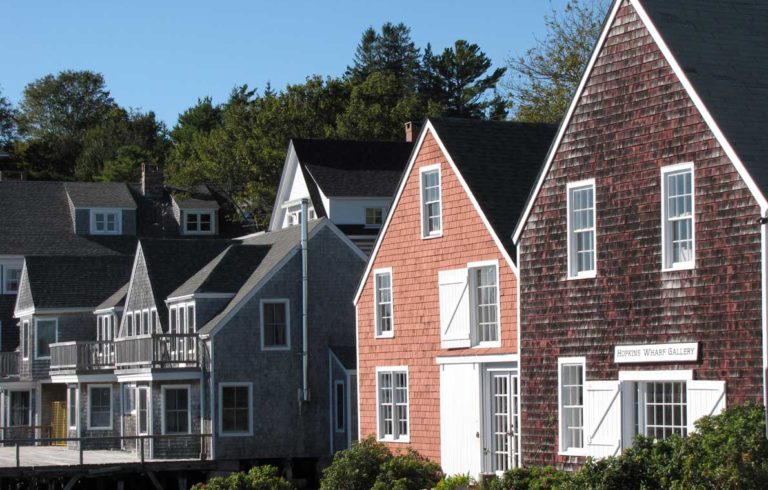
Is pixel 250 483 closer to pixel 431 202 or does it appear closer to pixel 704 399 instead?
pixel 431 202

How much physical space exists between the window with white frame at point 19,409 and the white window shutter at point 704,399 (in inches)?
1790

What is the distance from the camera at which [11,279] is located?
73.6 metres

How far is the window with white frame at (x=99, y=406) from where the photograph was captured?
192 feet

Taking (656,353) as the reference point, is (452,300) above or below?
above

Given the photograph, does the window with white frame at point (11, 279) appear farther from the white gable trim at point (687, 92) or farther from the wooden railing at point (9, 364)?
the white gable trim at point (687, 92)

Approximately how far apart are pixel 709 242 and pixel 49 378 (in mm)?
43493

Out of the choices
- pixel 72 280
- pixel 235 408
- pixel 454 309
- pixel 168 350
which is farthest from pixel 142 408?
pixel 454 309

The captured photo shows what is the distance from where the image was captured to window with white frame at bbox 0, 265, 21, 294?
7275 cm

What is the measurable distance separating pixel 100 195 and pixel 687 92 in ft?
190

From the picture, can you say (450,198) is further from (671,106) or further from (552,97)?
(552,97)

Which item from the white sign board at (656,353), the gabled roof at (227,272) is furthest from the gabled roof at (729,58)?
the gabled roof at (227,272)

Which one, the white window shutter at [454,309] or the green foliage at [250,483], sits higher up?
the white window shutter at [454,309]

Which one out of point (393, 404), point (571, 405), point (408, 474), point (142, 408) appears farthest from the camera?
point (142, 408)

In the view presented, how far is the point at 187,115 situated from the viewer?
4658 inches
